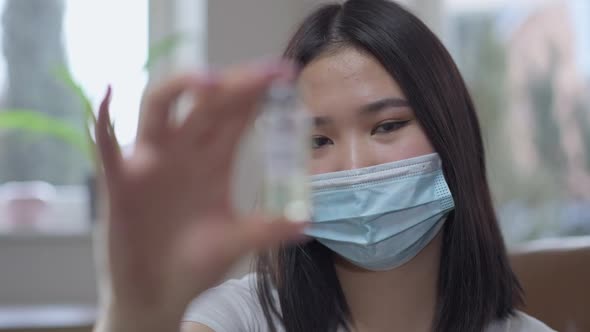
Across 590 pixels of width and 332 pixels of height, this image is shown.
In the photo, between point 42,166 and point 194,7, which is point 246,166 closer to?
point 194,7

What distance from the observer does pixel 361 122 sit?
1.22 m

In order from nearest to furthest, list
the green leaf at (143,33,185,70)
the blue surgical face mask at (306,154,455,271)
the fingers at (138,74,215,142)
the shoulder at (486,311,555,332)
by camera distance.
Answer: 1. the fingers at (138,74,215,142)
2. the blue surgical face mask at (306,154,455,271)
3. the shoulder at (486,311,555,332)
4. the green leaf at (143,33,185,70)

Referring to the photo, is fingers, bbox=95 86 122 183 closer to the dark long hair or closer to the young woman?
the young woman

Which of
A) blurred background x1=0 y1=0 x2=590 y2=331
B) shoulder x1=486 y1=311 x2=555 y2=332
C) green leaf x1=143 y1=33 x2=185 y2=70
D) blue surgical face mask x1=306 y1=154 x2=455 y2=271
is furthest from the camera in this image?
blurred background x1=0 y1=0 x2=590 y2=331

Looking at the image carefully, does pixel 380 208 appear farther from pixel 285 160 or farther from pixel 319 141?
pixel 285 160

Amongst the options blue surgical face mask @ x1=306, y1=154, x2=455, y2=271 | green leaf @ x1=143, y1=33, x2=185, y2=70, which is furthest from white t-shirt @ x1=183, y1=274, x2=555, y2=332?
green leaf @ x1=143, y1=33, x2=185, y2=70

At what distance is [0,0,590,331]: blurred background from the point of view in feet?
9.45

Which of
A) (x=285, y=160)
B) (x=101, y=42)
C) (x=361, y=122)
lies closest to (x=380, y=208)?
(x=361, y=122)

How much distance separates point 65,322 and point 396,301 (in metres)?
1.12

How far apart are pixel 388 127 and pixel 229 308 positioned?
37cm

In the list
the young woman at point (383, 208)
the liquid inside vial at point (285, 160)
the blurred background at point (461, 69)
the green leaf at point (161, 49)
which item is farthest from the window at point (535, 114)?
the liquid inside vial at point (285, 160)

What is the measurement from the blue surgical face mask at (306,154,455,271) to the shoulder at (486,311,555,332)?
0.77ft

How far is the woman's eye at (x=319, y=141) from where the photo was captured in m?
1.24

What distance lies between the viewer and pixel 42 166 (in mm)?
2975
